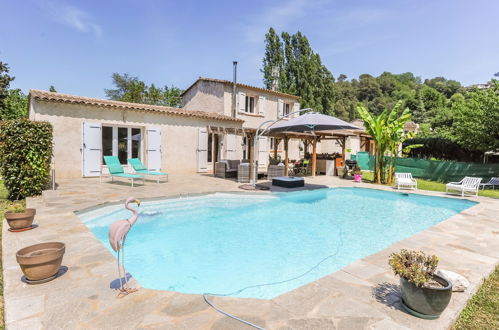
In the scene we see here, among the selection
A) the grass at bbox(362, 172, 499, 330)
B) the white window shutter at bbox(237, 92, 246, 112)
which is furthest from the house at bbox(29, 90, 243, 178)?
the grass at bbox(362, 172, 499, 330)

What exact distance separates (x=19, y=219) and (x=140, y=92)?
1200 inches

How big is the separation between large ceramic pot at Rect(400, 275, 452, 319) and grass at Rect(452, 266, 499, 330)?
0.97ft

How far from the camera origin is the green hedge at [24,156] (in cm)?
774

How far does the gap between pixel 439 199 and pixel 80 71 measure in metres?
29.6

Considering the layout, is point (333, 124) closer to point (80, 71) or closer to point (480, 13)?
point (480, 13)

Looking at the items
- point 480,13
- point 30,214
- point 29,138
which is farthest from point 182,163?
point 480,13

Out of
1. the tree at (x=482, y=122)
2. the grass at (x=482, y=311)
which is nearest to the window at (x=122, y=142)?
the grass at (x=482, y=311)

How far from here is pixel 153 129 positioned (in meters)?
14.3

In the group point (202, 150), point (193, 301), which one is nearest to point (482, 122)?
point (202, 150)

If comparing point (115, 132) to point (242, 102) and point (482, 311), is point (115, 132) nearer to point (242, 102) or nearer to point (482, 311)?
point (242, 102)

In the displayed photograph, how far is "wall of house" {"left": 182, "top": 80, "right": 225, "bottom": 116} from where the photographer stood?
19.0 meters

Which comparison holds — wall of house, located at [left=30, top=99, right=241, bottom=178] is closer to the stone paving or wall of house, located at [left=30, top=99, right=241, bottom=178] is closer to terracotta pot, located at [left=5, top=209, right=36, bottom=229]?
terracotta pot, located at [left=5, top=209, right=36, bottom=229]

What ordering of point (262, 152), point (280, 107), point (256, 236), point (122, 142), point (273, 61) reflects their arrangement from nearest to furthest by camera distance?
point (256, 236)
point (122, 142)
point (262, 152)
point (280, 107)
point (273, 61)

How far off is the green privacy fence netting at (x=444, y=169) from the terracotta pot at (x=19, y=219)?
18692 millimetres
